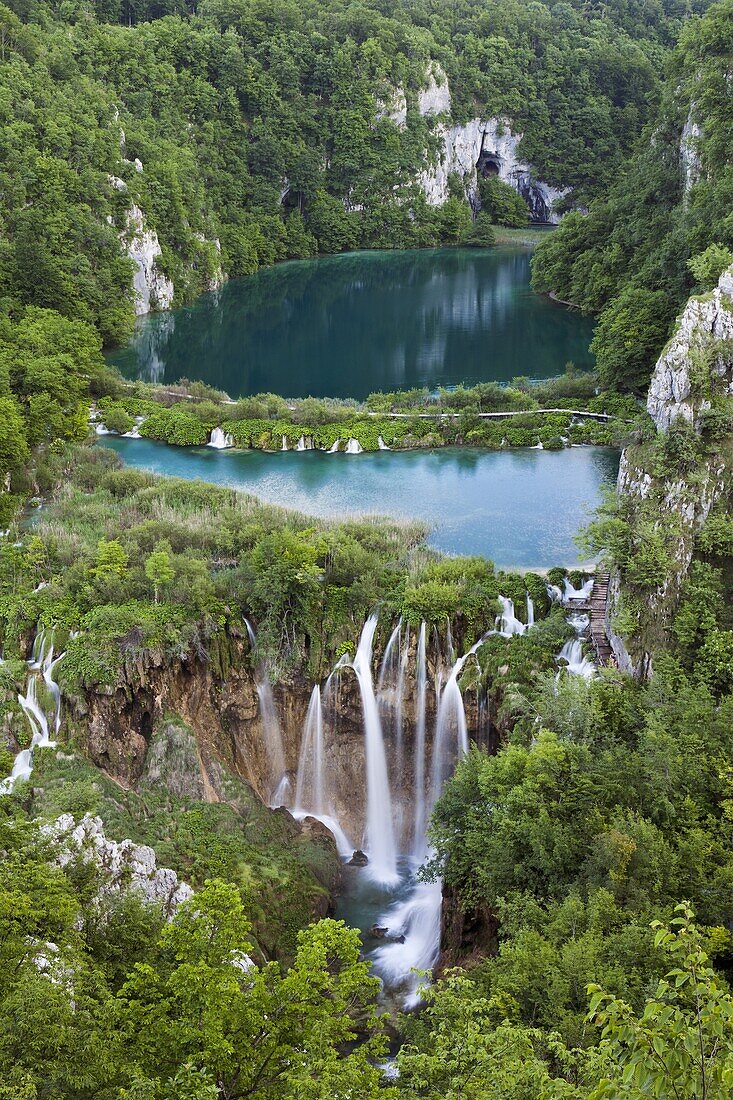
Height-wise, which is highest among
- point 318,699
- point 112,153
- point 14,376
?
point 112,153

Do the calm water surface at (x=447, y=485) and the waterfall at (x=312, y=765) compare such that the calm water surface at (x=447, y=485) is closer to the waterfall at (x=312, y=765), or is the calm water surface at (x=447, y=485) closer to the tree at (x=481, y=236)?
the waterfall at (x=312, y=765)

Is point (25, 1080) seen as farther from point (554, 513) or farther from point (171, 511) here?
point (554, 513)

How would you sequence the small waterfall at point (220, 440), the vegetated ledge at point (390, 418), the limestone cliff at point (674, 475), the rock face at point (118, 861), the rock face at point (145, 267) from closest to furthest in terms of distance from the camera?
the rock face at point (118, 861)
the limestone cliff at point (674, 475)
the vegetated ledge at point (390, 418)
the small waterfall at point (220, 440)
the rock face at point (145, 267)

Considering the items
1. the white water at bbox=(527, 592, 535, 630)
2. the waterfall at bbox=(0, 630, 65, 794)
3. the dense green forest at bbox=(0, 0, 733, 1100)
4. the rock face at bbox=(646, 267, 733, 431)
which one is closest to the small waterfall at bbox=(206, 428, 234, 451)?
the dense green forest at bbox=(0, 0, 733, 1100)

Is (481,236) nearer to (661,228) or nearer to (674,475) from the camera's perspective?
(661,228)

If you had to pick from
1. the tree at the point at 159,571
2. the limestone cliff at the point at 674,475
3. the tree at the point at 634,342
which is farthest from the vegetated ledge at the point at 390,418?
the tree at the point at 159,571

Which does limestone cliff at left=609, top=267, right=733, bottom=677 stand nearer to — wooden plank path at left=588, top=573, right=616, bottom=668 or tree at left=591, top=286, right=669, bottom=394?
wooden plank path at left=588, top=573, right=616, bottom=668

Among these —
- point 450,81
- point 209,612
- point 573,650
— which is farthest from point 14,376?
point 450,81

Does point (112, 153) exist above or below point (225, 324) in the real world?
above
